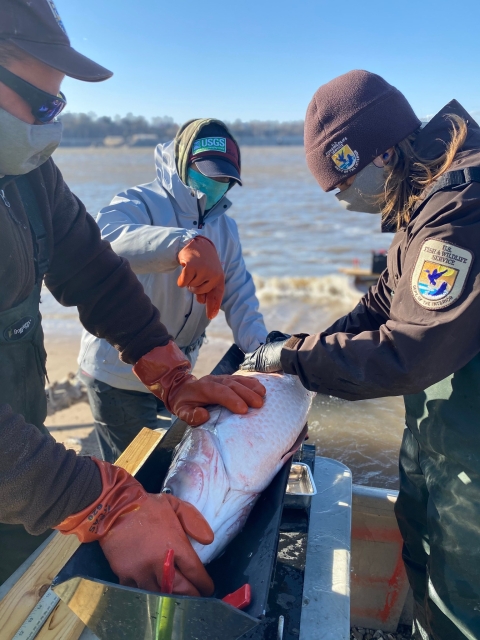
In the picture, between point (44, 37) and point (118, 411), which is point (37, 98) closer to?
point (44, 37)

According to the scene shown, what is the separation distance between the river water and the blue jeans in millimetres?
1422

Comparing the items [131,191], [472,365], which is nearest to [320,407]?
[131,191]

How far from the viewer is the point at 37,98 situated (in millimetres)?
1526

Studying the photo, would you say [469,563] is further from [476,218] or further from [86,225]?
[86,225]

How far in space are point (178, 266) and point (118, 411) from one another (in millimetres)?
974

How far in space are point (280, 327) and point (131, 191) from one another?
5.11 metres

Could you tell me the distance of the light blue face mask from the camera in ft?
9.09

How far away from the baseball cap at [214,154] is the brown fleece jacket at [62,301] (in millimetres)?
821

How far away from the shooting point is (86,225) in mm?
2090

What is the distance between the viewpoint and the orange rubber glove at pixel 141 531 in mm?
→ 1362

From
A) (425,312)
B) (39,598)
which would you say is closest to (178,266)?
(425,312)

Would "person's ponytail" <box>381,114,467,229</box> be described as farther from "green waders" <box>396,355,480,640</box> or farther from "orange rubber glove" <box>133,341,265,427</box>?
"orange rubber glove" <box>133,341,265,427</box>

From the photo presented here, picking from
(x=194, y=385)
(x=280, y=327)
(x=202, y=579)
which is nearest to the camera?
(x=202, y=579)

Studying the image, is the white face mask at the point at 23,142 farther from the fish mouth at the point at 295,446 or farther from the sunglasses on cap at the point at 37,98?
the fish mouth at the point at 295,446
